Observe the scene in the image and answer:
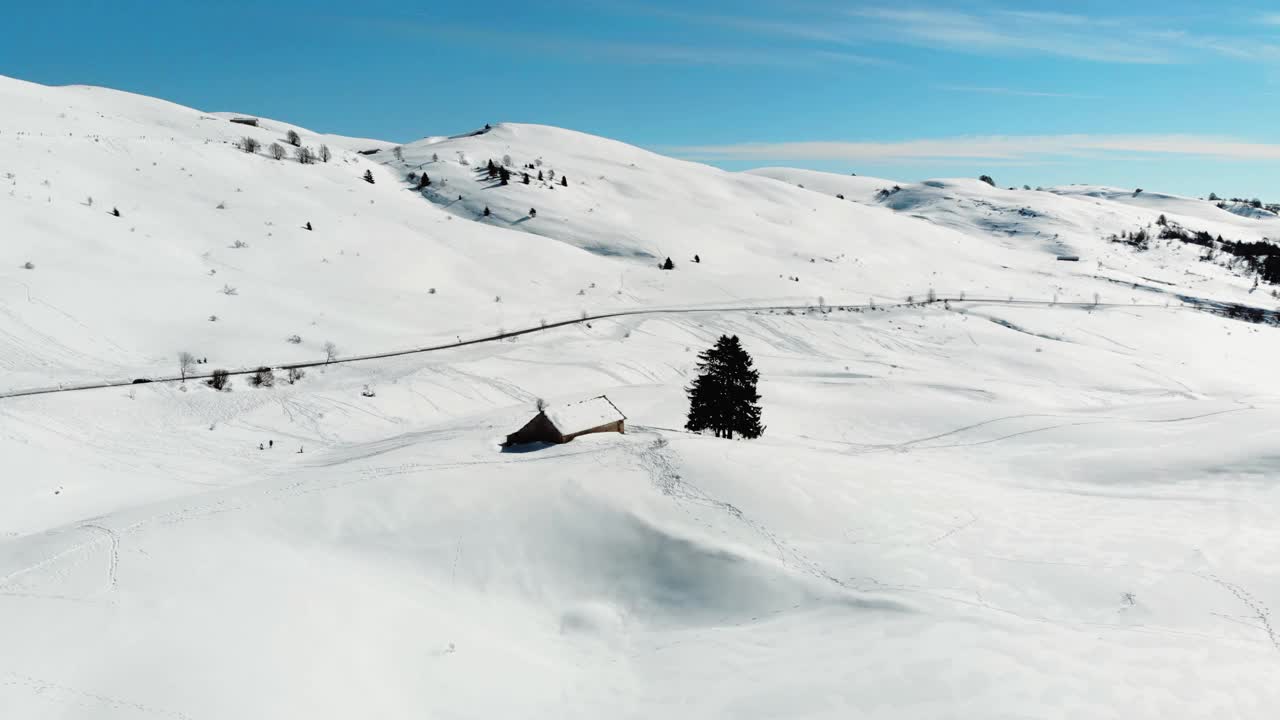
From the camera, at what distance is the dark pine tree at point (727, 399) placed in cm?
3559

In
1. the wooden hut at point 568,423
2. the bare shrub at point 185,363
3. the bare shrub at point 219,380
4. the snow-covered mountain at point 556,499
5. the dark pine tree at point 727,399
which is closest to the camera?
the snow-covered mountain at point 556,499

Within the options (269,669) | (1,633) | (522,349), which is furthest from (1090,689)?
(522,349)

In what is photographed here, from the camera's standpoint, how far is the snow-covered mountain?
16328 mm

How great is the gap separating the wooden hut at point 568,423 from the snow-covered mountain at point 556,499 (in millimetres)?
754

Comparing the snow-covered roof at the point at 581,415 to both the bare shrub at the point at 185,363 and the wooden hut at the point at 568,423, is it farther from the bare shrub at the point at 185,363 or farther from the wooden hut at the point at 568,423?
the bare shrub at the point at 185,363

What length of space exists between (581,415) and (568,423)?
0.92m

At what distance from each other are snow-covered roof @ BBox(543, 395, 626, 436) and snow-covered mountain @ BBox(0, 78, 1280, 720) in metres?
0.75

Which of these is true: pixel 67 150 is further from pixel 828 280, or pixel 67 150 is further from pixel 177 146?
pixel 828 280

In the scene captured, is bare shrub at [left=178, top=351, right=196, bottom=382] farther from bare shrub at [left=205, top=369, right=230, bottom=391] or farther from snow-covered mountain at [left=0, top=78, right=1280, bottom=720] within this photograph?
bare shrub at [left=205, top=369, right=230, bottom=391]

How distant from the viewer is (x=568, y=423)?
29281 millimetres

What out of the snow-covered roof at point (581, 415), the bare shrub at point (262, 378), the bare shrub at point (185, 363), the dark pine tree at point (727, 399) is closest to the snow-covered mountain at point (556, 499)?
the bare shrub at point (185, 363)

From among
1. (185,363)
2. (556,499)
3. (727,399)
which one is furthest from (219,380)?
(727,399)

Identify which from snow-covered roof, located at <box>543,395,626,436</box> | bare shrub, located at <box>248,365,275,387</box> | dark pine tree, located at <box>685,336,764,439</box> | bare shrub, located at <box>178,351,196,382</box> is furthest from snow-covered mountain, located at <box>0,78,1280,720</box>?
dark pine tree, located at <box>685,336,764,439</box>

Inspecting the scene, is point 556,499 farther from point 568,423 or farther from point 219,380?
point 219,380
